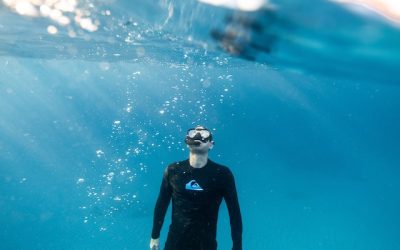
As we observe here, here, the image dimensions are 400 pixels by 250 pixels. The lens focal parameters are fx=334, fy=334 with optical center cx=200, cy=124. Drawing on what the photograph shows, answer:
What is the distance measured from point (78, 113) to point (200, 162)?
121945 mm

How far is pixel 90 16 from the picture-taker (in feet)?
33.1

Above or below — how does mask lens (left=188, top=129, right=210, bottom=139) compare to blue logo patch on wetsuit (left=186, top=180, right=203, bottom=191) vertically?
above

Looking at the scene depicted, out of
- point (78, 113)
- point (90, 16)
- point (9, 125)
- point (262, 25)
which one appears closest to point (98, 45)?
point (90, 16)

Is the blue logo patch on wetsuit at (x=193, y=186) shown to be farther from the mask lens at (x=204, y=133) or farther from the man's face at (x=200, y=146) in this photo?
the mask lens at (x=204, y=133)

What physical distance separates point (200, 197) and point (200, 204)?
0.11 meters

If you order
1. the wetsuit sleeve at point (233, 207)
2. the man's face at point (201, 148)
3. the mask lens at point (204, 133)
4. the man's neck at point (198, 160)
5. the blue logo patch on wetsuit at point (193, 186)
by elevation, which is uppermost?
the mask lens at point (204, 133)

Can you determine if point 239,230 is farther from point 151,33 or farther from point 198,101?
point 198,101

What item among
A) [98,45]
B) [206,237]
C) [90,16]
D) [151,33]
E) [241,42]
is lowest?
[206,237]

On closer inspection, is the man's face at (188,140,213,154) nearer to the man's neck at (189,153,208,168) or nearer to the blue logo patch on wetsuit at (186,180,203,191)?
the man's neck at (189,153,208,168)

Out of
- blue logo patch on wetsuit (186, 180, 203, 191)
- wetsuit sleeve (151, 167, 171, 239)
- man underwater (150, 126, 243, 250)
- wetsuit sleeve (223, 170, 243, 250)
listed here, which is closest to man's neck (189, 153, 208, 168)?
man underwater (150, 126, 243, 250)

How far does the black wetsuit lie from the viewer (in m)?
4.92

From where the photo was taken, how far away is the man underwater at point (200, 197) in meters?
4.91

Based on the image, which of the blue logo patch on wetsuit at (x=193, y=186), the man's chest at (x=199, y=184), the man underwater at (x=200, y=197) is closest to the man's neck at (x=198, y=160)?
the man underwater at (x=200, y=197)

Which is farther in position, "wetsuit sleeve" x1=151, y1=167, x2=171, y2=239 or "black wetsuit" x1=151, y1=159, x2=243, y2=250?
"wetsuit sleeve" x1=151, y1=167, x2=171, y2=239
